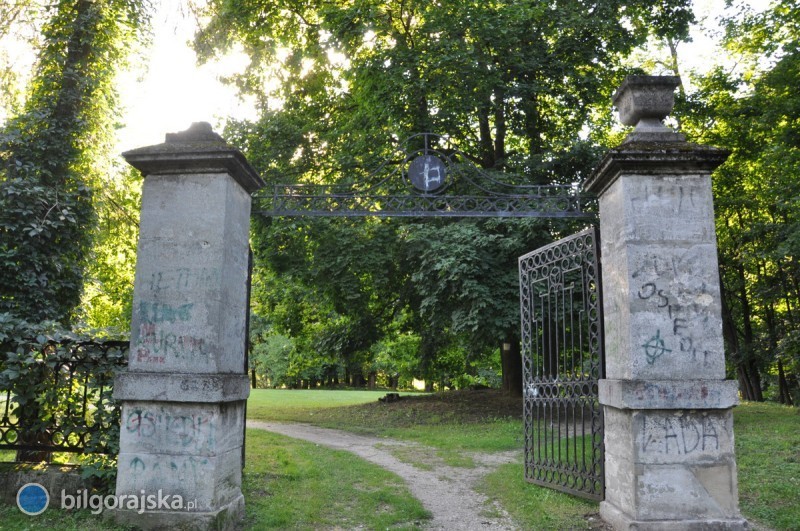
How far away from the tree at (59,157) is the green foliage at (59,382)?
165 cm

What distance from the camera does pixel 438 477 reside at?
8.21 m

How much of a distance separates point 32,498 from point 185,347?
7.42 feet

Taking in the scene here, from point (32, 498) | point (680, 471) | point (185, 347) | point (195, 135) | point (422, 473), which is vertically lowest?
point (422, 473)

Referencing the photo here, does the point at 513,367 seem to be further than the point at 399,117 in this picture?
Yes

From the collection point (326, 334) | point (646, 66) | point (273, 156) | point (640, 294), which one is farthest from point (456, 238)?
point (646, 66)

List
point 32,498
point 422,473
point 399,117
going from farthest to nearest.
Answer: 1. point 399,117
2. point 422,473
3. point 32,498

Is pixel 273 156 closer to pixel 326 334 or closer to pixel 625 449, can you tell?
pixel 326 334

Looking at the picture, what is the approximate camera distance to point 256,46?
1360 centimetres

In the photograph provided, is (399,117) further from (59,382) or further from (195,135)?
(59,382)

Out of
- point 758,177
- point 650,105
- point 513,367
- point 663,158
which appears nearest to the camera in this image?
point 663,158

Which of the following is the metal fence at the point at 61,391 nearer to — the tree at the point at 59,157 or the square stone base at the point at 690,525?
the tree at the point at 59,157

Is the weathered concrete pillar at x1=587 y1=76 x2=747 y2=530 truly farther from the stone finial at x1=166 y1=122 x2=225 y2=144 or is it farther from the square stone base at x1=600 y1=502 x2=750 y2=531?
the stone finial at x1=166 y1=122 x2=225 y2=144

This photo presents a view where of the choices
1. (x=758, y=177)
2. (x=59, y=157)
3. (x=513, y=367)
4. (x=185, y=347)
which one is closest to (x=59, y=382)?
(x=185, y=347)

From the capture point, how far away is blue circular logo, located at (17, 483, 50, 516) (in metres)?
5.61
